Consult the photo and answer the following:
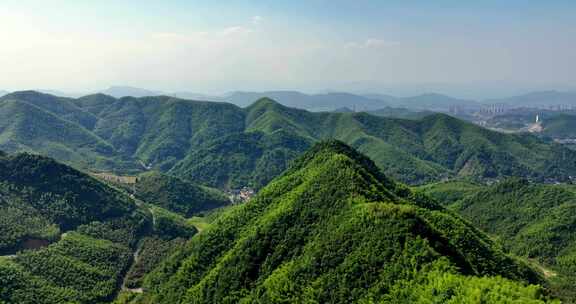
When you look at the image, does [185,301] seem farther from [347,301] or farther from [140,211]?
[140,211]

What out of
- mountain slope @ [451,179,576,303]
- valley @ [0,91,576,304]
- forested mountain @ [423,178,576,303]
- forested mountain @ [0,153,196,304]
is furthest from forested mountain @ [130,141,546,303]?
forested mountain @ [423,178,576,303]

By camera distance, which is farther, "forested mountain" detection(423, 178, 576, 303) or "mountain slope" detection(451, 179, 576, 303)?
"mountain slope" detection(451, 179, 576, 303)

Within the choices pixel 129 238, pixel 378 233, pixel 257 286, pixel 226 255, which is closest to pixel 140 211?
pixel 129 238

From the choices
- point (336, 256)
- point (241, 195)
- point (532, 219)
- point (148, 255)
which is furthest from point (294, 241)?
point (241, 195)

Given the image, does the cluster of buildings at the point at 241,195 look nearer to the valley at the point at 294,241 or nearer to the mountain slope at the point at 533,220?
the valley at the point at 294,241

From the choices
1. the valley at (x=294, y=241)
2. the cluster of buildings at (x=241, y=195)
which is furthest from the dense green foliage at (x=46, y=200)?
the cluster of buildings at (x=241, y=195)

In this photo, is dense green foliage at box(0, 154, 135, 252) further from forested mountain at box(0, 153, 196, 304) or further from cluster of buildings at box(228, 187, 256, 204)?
cluster of buildings at box(228, 187, 256, 204)
